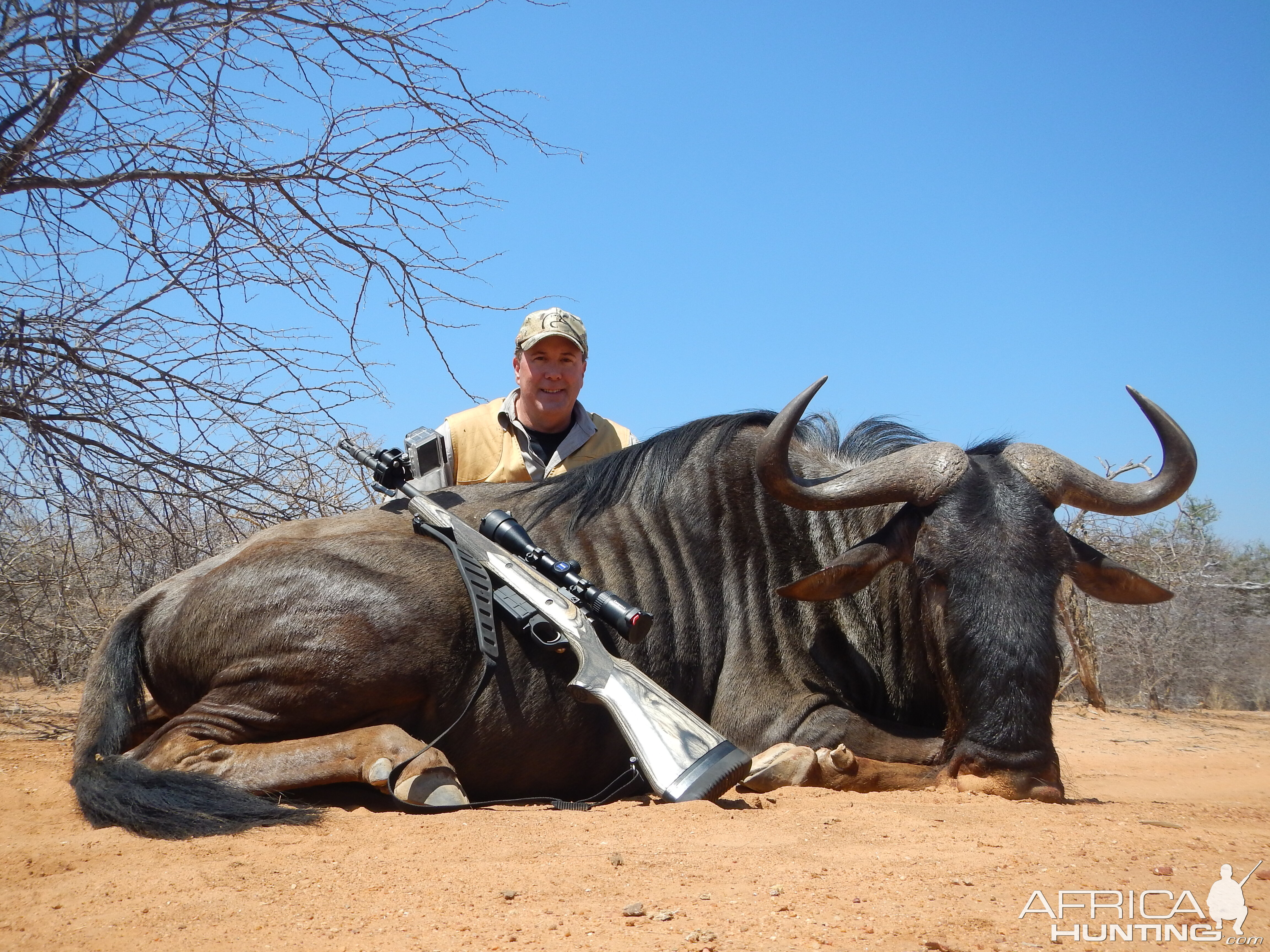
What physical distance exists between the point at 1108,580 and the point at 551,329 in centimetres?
365

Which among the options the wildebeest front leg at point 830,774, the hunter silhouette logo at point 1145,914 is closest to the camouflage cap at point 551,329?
the wildebeest front leg at point 830,774

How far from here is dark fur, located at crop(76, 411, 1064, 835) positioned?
4.11 metres

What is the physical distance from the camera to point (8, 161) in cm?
509

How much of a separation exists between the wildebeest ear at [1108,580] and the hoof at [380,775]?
3.05 m

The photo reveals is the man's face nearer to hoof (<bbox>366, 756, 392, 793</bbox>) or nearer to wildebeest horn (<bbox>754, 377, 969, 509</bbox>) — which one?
wildebeest horn (<bbox>754, 377, 969, 509</bbox>)

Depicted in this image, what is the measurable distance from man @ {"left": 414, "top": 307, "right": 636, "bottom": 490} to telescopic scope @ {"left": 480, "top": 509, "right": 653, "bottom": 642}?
72.7 inches

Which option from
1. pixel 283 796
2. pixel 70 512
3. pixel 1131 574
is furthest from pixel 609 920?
pixel 70 512

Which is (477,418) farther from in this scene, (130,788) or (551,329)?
Answer: (130,788)

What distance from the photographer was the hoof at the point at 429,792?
383 cm

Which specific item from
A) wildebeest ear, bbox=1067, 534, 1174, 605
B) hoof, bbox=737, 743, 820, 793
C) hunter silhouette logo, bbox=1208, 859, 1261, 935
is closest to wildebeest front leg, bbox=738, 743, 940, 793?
hoof, bbox=737, 743, 820, 793

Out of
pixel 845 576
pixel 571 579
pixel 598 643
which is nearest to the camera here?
pixel 598 643

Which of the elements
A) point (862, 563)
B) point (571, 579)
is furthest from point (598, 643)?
point (862, 563)

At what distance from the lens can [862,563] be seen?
438 cm

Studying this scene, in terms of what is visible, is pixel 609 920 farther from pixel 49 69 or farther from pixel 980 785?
pixel 49 69
